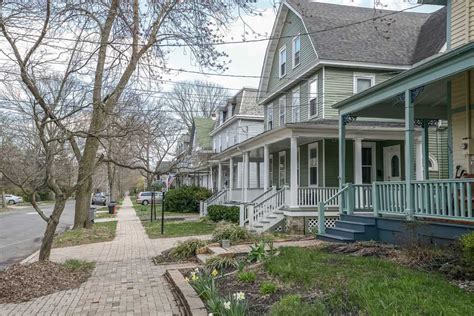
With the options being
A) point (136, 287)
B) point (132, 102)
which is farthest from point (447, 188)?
point (132, 102)

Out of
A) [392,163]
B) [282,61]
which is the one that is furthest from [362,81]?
[282,61]

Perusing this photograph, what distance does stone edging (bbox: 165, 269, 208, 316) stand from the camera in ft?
18.4

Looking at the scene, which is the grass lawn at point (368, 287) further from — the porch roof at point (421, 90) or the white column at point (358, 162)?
the white column at point (358, 162)

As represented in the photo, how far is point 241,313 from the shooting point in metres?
4.61

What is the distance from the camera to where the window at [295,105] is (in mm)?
20047

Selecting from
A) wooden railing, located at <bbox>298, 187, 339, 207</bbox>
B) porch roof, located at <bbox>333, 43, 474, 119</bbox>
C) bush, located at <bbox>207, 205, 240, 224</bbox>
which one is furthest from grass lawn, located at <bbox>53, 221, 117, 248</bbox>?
porch roof, located at <bbox>333, 43, 474, 119</bbox>

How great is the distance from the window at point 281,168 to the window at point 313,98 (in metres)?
2.92

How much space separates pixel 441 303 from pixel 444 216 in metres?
3.74

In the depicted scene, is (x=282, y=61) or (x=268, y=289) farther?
(x=282, y=61)

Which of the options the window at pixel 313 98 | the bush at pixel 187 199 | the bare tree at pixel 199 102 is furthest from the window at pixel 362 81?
the bare tree at pixel 199 102

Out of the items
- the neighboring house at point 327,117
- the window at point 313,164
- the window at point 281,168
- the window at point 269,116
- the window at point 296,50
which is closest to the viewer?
the neighboring house at point 327,117

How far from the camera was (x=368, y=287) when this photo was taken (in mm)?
5184

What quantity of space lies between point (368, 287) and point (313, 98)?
14.1 metres

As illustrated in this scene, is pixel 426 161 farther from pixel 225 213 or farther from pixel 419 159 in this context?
pixel 225 213
